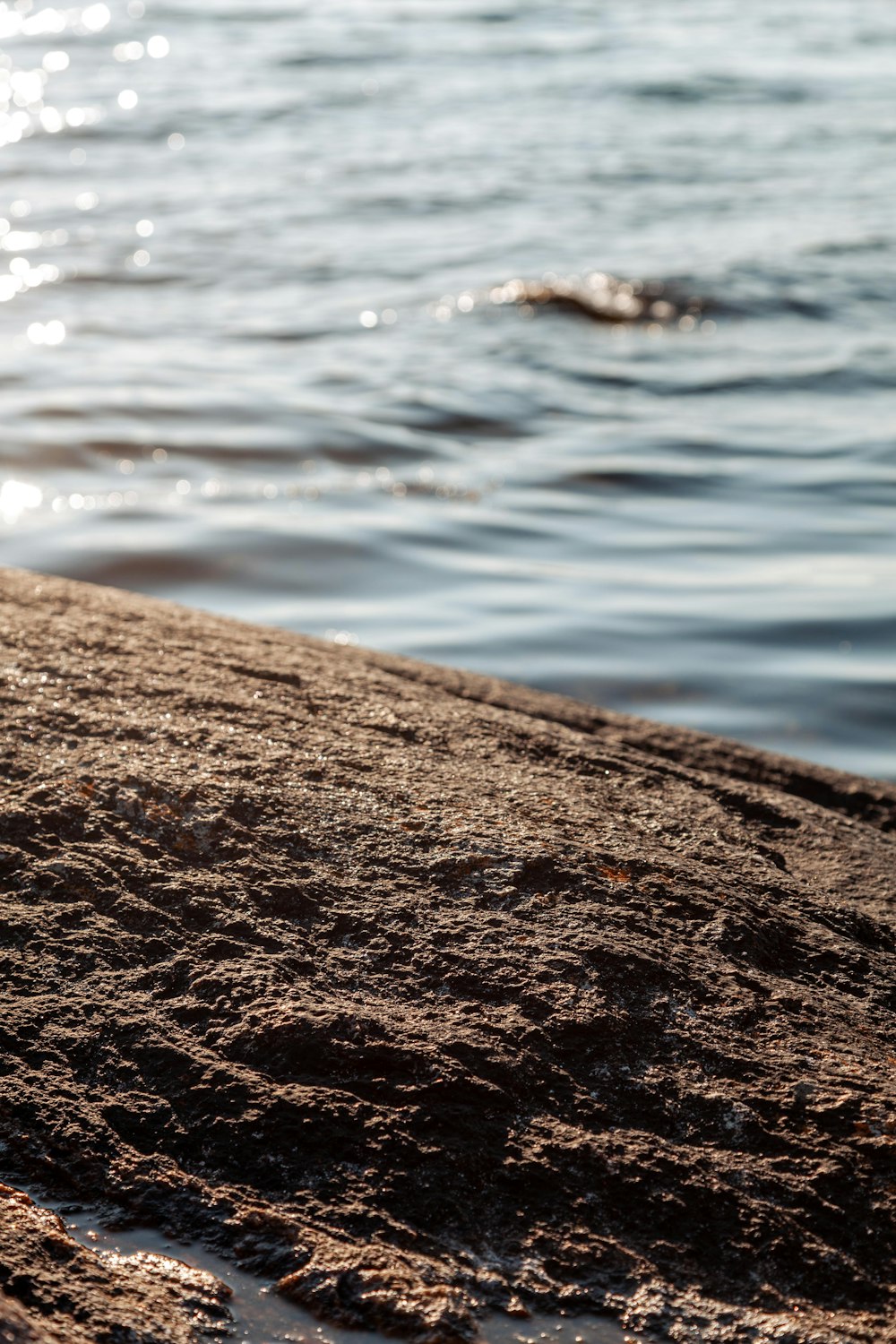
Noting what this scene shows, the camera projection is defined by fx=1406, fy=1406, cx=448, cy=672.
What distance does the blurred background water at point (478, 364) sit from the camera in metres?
3.74

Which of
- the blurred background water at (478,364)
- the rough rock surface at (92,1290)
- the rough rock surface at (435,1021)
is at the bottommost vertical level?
the rough rock surface at (92,1290)

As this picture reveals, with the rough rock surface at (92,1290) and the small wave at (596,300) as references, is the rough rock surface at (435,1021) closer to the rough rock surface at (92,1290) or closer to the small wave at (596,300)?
the rough rock surface at (92,1290)

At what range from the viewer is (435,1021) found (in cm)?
132

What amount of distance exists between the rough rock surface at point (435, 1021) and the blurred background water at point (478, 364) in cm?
163

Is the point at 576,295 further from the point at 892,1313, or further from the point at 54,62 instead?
the point at 54,62

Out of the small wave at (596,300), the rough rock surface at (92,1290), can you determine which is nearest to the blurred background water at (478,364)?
the small wave at (596,300)

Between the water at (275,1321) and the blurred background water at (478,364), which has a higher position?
the blurred background water at (478,364)

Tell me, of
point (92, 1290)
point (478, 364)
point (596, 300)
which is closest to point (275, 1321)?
point (92, 1290)

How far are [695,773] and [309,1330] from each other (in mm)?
1148

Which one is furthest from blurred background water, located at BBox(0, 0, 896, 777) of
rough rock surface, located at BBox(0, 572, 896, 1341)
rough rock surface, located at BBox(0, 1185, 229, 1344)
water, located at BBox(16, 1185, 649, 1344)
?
rough rock surface, located at BBox(0, 1185, 229, 1344)

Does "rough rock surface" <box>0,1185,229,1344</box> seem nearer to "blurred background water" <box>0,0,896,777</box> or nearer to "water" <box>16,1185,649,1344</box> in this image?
"water" <box>16,1185,649,1344</box>

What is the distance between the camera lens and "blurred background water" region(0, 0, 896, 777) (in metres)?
3.74

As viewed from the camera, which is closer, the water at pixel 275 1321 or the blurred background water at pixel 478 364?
the water at pixel 275 1321

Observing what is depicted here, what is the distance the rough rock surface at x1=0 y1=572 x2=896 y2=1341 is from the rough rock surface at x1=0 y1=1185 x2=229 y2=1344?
5 cm
